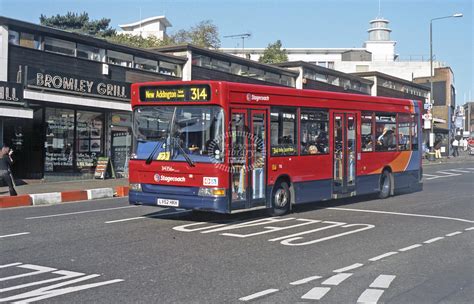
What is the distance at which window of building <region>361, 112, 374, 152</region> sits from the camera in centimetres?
1559

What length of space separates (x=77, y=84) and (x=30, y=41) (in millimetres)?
2231

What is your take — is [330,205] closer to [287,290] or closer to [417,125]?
[417,125]

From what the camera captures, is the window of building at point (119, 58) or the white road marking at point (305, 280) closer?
the white road marking at point (305, 280)

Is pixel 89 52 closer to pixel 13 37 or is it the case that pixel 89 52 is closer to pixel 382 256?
pixel 13 37

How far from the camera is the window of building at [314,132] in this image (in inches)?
528

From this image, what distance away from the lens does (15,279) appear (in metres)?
7.00

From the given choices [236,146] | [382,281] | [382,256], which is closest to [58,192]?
[236,146]

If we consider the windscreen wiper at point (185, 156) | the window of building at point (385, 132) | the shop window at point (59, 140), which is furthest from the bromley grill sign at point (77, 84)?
the window of building at point (385, 132)

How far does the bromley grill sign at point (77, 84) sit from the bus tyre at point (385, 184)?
1149 centimetres

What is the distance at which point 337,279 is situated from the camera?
23.3 feet

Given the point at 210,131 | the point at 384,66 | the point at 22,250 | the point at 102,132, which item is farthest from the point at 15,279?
the point at 384,66

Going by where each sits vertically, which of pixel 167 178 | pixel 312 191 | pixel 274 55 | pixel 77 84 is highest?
pixel 274 55

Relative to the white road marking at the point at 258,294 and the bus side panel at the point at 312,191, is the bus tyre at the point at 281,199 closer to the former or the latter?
the bus side panel at the point at 312,191

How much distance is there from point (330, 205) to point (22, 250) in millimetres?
8730
